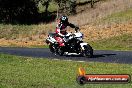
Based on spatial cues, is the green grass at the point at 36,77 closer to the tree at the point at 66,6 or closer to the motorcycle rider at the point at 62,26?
the motorcycle rider at the point at 62,26

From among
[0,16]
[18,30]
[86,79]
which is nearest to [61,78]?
[86,79]

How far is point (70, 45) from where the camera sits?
25.3 meters

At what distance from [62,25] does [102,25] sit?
18.7 metres

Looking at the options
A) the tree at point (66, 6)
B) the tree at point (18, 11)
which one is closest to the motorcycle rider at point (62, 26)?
the tree at point (18, 11)

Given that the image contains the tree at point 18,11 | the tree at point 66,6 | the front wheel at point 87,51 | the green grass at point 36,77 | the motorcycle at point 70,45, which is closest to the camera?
the green grass at point 36,77

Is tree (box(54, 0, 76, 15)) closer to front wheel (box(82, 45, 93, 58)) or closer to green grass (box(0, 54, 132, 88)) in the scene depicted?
front wheel (box(82, 45, 93, 58))

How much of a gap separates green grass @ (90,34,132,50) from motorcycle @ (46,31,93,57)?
8174mm

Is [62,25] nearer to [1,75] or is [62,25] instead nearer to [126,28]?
[1,75]

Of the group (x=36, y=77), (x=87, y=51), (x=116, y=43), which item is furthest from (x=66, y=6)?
(x=36, y=77)

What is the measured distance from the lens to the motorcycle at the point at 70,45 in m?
24.1

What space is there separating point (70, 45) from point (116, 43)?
10.5m

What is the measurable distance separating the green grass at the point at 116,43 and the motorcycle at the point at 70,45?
8.17 m

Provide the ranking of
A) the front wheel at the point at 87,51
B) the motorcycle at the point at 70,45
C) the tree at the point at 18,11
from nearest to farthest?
the front wheel at the point at 87,51 < the motorcycle at the point at 70,45 < the tree at the point at 18,11

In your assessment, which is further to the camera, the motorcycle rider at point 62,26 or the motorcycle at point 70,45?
the motorcycle rider at point 62,26
